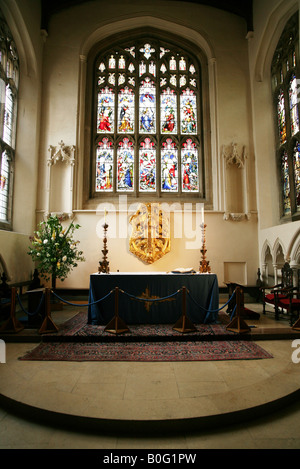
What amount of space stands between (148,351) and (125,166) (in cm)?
591

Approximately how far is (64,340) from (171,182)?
18.3ft

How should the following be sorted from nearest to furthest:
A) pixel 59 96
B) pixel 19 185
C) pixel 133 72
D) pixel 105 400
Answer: pixel 105 400
pixel 19 185
pixel 59 96
pixel 133 72

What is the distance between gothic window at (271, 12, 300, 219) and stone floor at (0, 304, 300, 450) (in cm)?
490

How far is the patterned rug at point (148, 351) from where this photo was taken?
12.1 ft

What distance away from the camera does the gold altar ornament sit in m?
7.69

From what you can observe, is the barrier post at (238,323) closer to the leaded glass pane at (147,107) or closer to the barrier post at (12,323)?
the barrier post at (12,323)

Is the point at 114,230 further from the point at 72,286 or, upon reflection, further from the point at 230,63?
the point at 230,63

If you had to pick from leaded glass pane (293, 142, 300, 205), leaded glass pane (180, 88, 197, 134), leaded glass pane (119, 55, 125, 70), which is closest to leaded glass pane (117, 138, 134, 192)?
leaded glass pane (180, 88, 197, 134)

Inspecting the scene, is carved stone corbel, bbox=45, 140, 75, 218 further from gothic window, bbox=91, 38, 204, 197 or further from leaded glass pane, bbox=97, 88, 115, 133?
leaded glass pane, bbox=97, 88, 115, 133

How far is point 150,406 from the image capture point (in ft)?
8.29

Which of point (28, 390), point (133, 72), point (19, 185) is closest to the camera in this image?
point (28, 390)

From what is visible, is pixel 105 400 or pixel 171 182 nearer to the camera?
pixel 105 400

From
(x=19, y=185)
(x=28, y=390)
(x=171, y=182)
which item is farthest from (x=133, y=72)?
(x=28, y=390)

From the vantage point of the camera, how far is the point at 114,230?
781 cm
